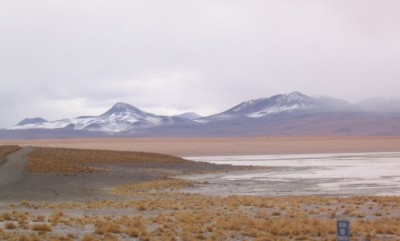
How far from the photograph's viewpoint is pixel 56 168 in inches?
1913

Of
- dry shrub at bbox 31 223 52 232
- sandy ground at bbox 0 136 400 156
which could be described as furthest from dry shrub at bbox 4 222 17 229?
sandy ground at bbox 0 136 400 156

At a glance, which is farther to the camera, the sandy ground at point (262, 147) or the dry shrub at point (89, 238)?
the sandy ground at point (262, 147)

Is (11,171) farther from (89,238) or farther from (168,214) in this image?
(89,238)

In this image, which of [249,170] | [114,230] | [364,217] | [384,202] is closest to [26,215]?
[114,230]

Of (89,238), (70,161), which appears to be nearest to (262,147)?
(70,161)

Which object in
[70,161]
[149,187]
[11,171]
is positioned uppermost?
[70,161]

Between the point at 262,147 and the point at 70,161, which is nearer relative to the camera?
the point at 70,161

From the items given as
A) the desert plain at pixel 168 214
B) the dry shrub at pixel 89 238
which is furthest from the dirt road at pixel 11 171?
the dry shrub at pixel 89 238

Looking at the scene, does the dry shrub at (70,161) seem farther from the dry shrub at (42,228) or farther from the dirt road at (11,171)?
the dry shrub at (42,228)

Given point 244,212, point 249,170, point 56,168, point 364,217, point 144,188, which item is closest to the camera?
point 364,217

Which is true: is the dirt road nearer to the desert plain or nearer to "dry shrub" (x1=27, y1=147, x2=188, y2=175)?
the desert plain

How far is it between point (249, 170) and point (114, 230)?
39.7 metres

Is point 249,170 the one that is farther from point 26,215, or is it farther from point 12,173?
point 26,215

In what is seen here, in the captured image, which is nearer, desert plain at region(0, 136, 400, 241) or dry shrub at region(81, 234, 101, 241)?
dry shrub at region(81, 234, 101, 241)
